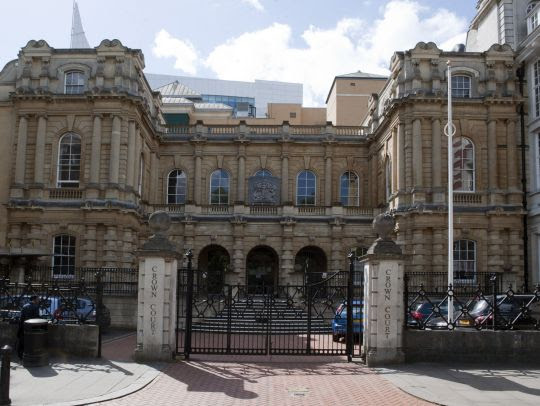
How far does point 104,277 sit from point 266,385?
19209mm

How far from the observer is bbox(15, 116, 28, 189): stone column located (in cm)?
3500

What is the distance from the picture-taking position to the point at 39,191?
114ft

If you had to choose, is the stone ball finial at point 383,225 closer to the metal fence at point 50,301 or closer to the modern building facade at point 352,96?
the metal fence at point 50,301

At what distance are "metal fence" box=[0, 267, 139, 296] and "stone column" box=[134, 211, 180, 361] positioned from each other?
23.0ft

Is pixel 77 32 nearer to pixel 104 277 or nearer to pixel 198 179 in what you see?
pixel 198 179

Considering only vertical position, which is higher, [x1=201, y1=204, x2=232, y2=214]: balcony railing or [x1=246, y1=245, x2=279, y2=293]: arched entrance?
[x1=201, y1=204, x2=232, y2=214]: balcony railing

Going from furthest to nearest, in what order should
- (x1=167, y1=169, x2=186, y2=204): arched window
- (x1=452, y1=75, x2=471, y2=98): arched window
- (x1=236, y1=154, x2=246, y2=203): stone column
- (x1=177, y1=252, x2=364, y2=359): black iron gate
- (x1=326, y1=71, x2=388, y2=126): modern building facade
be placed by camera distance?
(x1=326, y1=71, x2=388, y2=126): modern building facade
(x1=167, y1=169, x2=186, y2=204): arched window
(x1=236, y1=154, x2=246, y2=203): stone column
(x1=452, y1=75, x2=471, y2=98): arched window
(x1=177, y1=252, x2=364, y2=359): black iron gate

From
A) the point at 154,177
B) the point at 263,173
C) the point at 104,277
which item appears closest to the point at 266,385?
the point at 104,277

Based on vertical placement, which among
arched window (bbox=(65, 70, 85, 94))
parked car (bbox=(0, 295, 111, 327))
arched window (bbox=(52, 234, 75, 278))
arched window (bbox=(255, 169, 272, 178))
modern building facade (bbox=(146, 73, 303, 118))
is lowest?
parked car (bbox=(0, 295, 111, 327))

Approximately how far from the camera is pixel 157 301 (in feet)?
49.9

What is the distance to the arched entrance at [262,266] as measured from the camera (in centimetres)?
4322

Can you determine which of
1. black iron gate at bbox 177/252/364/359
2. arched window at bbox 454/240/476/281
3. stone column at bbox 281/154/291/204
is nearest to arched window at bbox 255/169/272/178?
stone column at bbox 281/154/291/204

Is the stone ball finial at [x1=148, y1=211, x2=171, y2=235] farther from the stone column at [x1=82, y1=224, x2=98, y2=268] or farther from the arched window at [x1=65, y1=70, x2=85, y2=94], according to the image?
the arched window at [x1=65, y1=70, x2=85, y2=94]

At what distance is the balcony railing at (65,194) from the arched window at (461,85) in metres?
22.4
